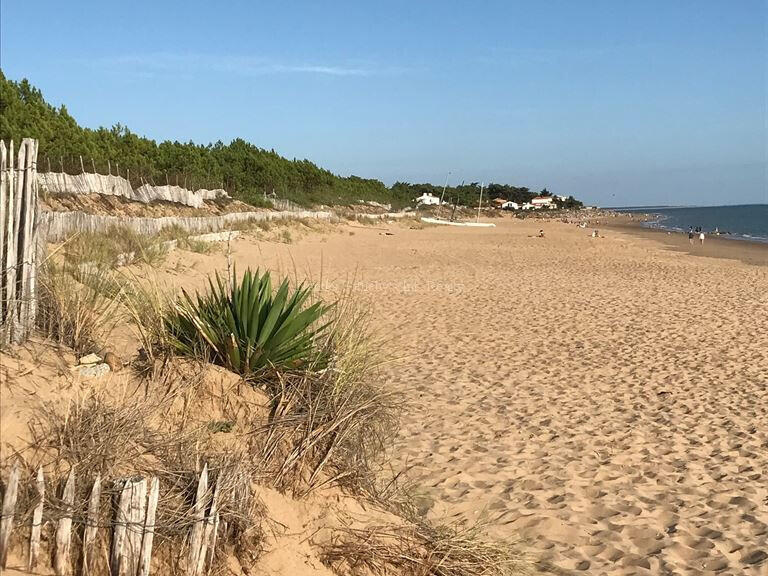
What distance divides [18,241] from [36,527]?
1.68 m

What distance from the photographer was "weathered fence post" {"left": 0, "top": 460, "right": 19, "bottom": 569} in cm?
262

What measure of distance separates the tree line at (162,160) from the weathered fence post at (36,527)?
19.0 m

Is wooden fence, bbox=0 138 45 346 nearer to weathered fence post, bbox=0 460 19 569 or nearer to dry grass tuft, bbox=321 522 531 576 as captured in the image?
weathered fence post, bbox=0 460 19 569

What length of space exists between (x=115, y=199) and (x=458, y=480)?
63.9 ft

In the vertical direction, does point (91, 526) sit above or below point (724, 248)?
below

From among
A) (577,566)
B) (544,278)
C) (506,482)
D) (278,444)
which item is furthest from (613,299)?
(278,444)

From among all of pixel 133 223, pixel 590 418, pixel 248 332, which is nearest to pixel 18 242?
pixel 248 332

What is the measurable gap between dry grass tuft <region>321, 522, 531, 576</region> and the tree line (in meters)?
18.9

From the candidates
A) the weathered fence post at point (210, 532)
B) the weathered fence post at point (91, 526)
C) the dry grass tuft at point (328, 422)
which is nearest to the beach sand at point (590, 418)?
the dry grass tuft at point (328, 422)

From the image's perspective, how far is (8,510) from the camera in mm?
2627

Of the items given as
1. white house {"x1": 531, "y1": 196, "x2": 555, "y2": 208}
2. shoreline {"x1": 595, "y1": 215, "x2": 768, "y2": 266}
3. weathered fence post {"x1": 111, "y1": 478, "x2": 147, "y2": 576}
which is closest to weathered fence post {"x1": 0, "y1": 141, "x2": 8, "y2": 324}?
weathered fence post {"x1": 111, "y1": 478, "x2": 147, "y2": 576}

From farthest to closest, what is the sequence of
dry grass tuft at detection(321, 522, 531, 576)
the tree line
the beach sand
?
the tree line
the beach sand
dry grass tuft at detection(321, 522, 531, 576)

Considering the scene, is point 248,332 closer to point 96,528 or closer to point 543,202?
point 96,528

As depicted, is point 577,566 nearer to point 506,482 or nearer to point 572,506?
point 572,506
